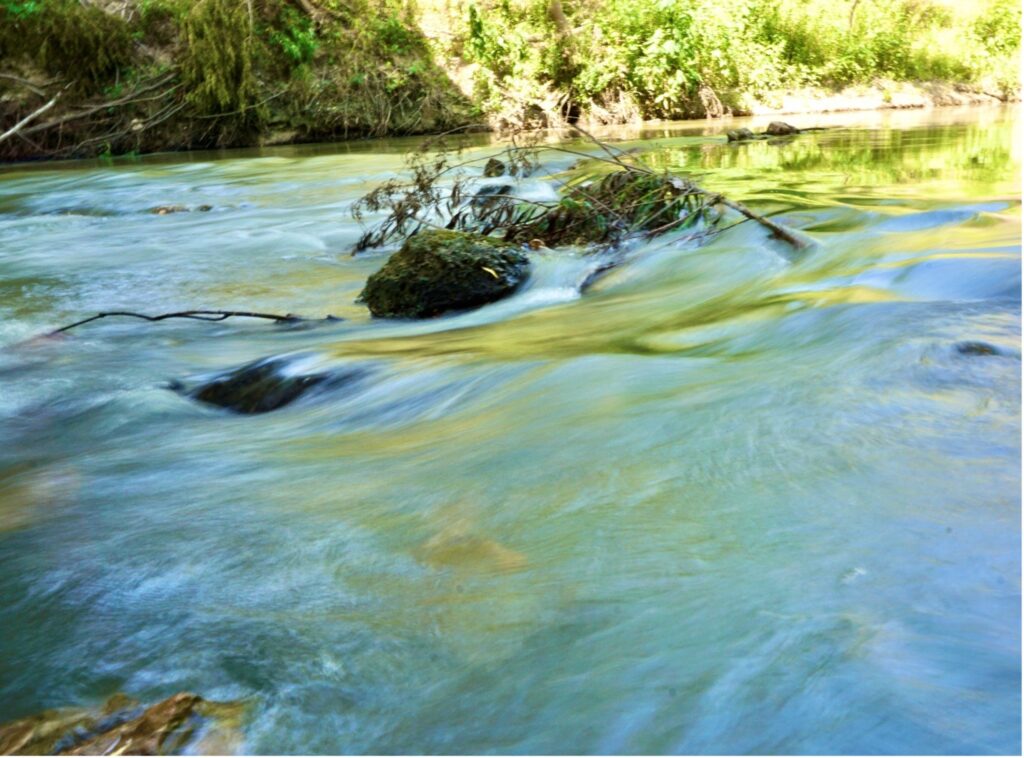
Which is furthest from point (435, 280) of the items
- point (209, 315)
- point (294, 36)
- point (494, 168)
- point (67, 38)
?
point (294, 36)

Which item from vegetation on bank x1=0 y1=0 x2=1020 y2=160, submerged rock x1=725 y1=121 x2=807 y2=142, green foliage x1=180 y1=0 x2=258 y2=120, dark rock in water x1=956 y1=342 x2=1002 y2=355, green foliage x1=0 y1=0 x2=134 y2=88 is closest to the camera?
dark rock in water x1=956 y1=342 x2=1002 y2=355

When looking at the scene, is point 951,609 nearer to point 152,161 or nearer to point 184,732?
point 184,732

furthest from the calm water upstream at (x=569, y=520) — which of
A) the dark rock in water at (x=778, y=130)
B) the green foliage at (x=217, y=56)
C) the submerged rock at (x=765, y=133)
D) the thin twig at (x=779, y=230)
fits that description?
the green foliage at (x=217, y=56)

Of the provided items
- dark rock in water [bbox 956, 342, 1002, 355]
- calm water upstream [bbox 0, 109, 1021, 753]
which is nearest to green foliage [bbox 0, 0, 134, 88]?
calm water upstream [bbox 0, 109, 1021, 753]

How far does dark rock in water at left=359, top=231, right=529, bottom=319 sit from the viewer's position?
16.5 ft

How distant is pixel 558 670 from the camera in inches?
65.5

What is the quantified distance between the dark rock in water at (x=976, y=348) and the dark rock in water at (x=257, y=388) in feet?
7.24

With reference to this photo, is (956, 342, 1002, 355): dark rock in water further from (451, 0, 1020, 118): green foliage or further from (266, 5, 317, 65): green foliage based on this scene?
(451, 0, 1020, 118): green foliage

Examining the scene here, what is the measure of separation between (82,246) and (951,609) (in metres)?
7.64

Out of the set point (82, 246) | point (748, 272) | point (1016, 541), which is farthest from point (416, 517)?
point (82, 246)

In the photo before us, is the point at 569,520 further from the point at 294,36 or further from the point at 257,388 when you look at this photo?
the point at 294,36

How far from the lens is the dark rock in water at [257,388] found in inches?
148

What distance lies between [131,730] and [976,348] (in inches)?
95.3

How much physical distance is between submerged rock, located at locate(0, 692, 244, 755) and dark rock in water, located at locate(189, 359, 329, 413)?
2.10 meters
